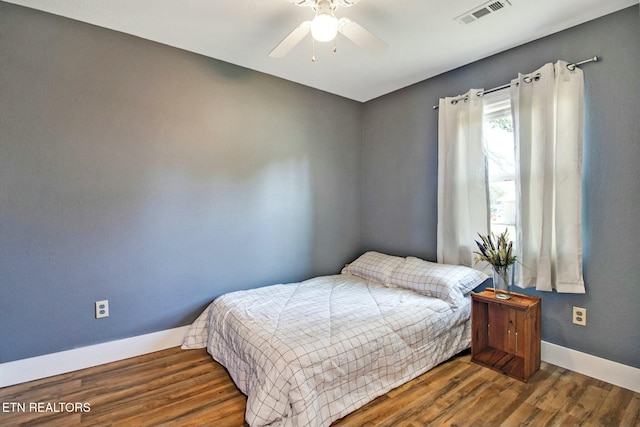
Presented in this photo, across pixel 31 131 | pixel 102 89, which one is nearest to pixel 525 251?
pixel 102 89

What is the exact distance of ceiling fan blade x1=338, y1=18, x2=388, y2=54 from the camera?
1734 mm

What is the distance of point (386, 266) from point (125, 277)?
2.18 meters

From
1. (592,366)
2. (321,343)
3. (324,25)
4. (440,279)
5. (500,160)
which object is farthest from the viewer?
(500,160)

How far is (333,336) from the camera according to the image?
182 cm

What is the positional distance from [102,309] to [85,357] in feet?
1.08

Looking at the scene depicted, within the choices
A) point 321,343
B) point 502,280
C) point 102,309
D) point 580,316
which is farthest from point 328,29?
point 580,316

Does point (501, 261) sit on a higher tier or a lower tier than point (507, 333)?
higher

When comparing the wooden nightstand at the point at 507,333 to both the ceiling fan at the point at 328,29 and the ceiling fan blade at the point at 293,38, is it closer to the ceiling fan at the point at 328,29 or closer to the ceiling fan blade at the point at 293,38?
the ceiling fan at the point at 328,29

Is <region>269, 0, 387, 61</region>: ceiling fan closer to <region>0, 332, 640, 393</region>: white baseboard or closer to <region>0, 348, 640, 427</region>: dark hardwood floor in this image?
<region>0, 348, 640, 427</region>: dark hardwood floor

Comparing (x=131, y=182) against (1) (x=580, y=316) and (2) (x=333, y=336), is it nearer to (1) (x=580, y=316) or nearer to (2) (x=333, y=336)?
(2) (x=333, y=336)

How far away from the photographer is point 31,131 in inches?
79.0

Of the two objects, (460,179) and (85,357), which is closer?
(85,357)

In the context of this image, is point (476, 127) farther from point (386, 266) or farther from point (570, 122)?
point (386, 266)

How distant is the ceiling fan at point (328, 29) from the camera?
63.0 inches
